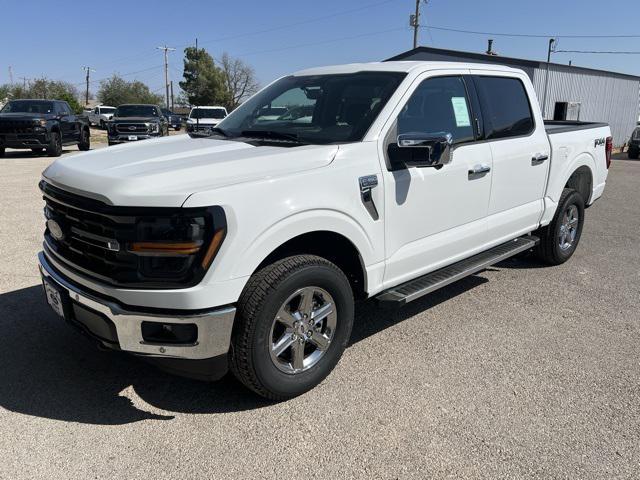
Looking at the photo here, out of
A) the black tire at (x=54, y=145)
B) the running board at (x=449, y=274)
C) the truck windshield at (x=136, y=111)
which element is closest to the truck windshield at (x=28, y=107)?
the black tire at (x=54, y=145)

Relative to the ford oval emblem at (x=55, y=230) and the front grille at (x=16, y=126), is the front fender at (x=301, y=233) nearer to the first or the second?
the ford oval emblem at (x=55, y=230)

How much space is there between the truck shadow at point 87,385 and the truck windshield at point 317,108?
152 centimetres

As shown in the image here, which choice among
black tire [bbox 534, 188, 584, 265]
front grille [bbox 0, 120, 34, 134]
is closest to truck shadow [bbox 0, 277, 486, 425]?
black tire [bbox 534, 188, 584, 265]

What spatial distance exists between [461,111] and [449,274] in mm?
1223

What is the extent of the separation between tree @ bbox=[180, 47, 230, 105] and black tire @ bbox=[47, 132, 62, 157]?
199 ft

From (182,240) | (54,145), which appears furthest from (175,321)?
(54,145)

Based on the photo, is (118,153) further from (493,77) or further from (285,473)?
(493,77)

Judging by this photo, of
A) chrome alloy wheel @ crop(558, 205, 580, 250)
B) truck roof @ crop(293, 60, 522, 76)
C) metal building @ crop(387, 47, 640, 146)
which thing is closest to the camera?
truck roof @ crop(293, 60, 522, 76)

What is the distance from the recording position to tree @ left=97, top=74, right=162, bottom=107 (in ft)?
248

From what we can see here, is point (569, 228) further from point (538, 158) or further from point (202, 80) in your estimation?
point (202, 80)

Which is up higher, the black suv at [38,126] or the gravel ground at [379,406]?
the black suv at [38,126]

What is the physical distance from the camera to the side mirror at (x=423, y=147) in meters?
3.22

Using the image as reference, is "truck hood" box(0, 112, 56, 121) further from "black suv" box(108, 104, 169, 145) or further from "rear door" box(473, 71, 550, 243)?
"rear door" box(473, 71, 550, 243)

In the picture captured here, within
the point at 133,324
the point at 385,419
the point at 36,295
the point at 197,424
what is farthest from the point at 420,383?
the point at 36,295
